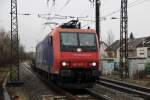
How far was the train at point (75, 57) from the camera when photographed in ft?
60.5

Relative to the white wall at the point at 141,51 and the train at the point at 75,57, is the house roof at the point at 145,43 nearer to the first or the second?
the white wall at the point at 141,51

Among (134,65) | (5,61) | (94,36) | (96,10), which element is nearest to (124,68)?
(134,65)

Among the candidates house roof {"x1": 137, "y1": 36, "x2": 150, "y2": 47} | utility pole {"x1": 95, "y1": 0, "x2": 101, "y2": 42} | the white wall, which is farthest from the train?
house roof {"x1": 137, "y1": 36, "x2": 150, "y2": 47}

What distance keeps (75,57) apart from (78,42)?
88cm

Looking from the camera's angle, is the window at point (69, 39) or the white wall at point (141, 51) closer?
the window at point (69, 39)

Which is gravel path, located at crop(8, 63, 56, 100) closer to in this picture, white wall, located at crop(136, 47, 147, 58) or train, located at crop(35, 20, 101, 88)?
train, located at crop(35, 20, 101, 88)

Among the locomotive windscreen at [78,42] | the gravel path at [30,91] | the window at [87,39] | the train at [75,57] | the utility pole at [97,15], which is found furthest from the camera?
the utility pole at [97,15]

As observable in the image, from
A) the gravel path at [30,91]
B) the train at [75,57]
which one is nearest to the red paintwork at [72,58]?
the train at [75,57]

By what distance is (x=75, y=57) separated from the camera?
1859 centimetres

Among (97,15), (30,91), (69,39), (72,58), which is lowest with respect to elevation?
(30,91)

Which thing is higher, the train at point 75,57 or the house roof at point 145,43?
the house roof at point 145,43

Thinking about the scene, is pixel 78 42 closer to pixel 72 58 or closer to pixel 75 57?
pixel 75 57

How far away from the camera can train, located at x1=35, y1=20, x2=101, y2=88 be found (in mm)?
18438

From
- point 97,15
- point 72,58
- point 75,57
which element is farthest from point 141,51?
point 72,58
